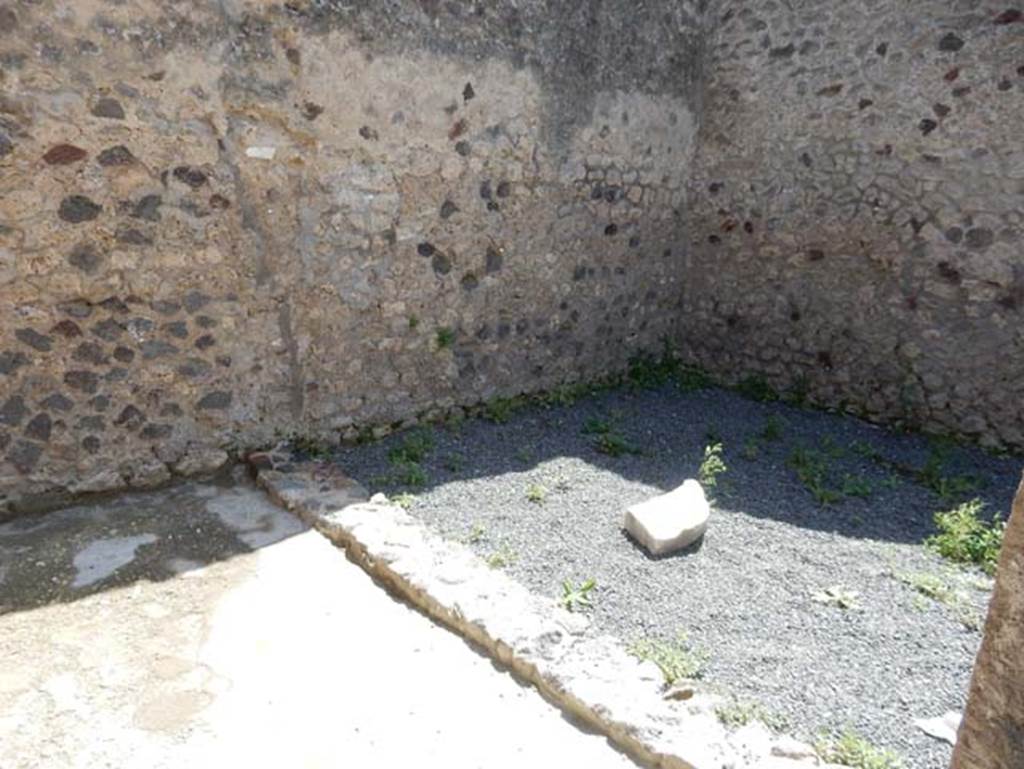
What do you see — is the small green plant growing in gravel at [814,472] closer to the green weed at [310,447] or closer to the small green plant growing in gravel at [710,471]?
the small green plant growing in gravel at [710,471]

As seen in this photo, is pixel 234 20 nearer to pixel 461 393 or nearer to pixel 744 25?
pixel 461 393

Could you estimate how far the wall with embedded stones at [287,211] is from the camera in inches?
138

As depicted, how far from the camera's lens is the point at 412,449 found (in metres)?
4.45

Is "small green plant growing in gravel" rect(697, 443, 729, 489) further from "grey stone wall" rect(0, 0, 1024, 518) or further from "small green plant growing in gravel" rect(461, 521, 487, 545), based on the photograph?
"grey stone wall" rect(0, 0, 1024, 518)

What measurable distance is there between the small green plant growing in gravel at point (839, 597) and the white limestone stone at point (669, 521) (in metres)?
0.60

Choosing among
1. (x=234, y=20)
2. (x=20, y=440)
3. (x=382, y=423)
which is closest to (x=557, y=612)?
(x=382, y=423)

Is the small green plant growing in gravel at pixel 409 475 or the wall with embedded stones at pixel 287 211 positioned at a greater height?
the wall with embedded stones at pixel 287 211

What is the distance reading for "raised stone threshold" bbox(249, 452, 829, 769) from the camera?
2234mm

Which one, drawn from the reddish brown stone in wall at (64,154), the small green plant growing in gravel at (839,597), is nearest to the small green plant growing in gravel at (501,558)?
the small green plant growing in gravel at (839,597)

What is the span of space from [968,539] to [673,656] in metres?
1.85

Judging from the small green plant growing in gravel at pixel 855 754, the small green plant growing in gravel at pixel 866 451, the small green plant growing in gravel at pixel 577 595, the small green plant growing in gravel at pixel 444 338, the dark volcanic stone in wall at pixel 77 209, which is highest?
the dark volcanic stone in wall at pixel 77 209

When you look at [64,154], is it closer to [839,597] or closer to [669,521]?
[669,521]

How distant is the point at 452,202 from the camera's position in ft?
15.9

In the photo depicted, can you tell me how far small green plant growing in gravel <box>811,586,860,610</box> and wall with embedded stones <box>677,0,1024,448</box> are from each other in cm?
282
